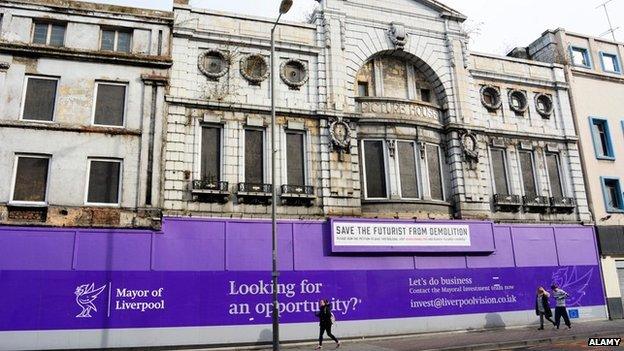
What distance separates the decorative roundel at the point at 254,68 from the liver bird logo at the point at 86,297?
10077mm

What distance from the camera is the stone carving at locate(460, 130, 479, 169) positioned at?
2284 centimetres

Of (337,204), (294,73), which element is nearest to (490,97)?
(294,73)

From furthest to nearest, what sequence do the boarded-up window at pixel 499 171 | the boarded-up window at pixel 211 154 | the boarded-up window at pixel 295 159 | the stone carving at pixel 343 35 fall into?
1. the boarded-up window at pixel 499 171
2. the stone carving at pixel 343 35
3. the boarded-up window at pixel 295 159
4. the boarded-up window at pixel 211 154

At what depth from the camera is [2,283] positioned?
52.0ft

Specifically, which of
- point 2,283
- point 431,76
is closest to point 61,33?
point 2,283

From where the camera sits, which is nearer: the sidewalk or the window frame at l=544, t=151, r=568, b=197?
the sidewalk

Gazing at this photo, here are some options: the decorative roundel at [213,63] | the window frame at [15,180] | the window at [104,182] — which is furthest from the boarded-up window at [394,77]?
the window frame at [15,180]

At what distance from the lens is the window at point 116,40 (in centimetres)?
1942

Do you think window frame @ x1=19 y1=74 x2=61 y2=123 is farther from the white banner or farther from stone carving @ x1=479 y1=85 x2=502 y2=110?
stone carving @ x1=479 y1=85 x2=502 y2=110

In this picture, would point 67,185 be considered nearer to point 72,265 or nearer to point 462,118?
point 72,265

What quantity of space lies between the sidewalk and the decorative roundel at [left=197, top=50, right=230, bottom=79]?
11.0m

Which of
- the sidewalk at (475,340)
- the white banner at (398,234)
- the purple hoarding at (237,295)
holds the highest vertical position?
the white banner at (398,234)

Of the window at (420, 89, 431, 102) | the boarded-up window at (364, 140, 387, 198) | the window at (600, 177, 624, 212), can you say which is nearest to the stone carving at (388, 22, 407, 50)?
the window at (420, 89, 431, 102)

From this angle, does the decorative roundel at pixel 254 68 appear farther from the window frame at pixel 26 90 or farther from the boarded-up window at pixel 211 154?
the window frame at pixel 26 90
